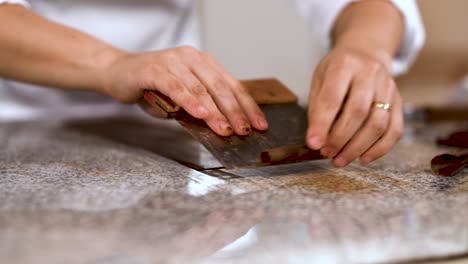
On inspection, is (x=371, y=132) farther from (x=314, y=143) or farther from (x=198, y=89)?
(x=198, y=89)

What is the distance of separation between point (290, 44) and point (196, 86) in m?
1.70

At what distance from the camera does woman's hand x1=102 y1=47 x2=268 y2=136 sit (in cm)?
69

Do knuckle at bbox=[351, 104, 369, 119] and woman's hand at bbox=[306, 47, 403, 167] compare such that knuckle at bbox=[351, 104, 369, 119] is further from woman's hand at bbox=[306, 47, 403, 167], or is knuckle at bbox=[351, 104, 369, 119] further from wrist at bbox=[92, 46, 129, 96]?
wrist at bbox=[92, 46, 129, 96]

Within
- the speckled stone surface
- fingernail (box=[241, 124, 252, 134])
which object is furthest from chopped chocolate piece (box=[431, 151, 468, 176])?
fingernail (box=[241, 124, 252, 134])

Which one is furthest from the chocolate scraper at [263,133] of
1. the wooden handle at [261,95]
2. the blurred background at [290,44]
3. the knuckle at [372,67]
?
the blurred background at [290,44]

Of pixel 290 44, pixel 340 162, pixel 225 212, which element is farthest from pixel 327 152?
pixel 290 44

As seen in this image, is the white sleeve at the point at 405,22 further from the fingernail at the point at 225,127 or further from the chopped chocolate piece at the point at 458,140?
the fingernail at the point at 225,127

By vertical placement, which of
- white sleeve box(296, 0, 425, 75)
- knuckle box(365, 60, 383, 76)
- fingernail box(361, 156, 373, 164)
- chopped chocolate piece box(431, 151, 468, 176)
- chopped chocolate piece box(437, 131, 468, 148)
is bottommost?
chopped chocolate piece box(431, 151, 468, 176)

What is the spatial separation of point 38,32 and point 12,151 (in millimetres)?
201

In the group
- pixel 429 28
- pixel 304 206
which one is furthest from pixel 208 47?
pixel 304 206

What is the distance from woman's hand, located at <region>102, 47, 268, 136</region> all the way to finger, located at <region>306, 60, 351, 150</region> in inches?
2.5

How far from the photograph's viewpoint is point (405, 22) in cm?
110

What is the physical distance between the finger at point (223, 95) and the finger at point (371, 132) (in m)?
0.12

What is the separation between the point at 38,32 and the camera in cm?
90
